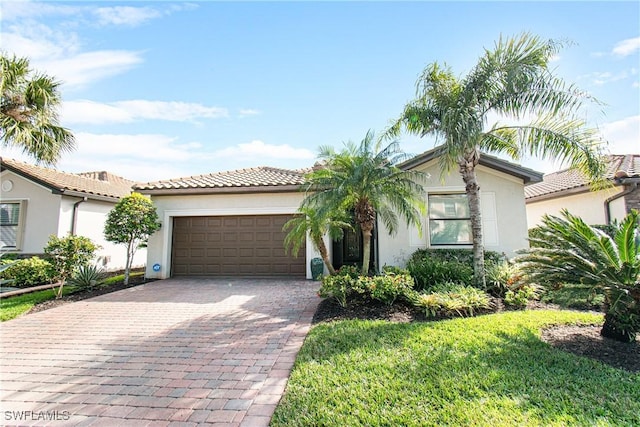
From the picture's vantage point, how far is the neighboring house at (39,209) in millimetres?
12078

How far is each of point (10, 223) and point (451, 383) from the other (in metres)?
17.9

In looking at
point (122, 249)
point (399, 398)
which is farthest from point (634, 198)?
point (122, 249)

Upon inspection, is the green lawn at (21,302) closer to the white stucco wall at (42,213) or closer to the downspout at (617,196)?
the white stucco wall at (42,213)

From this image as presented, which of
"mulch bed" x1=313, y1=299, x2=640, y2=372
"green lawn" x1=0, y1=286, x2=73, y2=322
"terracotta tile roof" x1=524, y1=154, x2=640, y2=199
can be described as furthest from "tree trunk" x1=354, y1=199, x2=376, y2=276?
"green lawn" x1=0, y1=286, x2=73, y2=322

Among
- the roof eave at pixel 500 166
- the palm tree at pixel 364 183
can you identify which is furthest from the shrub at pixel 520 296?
the roof eave at pixel 500 166

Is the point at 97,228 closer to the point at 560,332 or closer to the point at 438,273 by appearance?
the point at 438,273

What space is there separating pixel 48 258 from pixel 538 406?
12.0 meters

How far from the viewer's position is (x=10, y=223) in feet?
41.2

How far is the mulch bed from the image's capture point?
418cm

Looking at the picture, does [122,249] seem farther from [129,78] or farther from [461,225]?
[461,225]

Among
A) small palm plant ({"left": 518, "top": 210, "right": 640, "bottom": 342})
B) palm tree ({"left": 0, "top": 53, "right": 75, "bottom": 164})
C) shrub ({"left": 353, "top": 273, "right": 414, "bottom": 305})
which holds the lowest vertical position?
shrub ({"left": 353, "top": 273, "right": 414, "bottom": 305})

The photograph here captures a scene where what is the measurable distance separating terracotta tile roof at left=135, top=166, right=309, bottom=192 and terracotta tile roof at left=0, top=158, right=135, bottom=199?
3207 mm

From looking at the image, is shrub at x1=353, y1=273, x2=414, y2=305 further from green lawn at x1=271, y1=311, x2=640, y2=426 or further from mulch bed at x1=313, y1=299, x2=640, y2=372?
green lawn at x1=271, y1=311, x2=640, y2=426

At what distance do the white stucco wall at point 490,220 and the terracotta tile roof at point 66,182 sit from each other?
13.1 m
